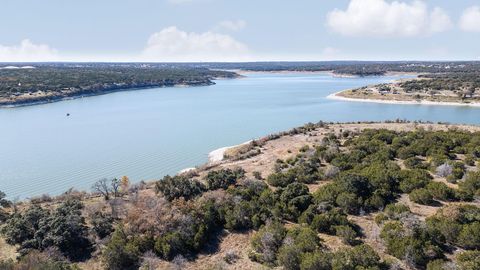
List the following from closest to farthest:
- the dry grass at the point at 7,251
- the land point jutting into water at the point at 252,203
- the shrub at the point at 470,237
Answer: the shrub at the point at 470,237, the land point jutting into water at the point at 252,203, the dry grass at the point at 7,251

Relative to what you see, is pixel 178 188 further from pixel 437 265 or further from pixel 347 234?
pixel 437 265

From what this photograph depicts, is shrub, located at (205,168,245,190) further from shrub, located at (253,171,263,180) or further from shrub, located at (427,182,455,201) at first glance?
shrub, located at (427,182,455,201)

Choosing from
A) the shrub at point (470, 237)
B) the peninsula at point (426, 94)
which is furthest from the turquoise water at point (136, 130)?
the shrub at point (470, 237)

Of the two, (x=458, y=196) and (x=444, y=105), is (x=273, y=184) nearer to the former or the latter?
(x=458, y=196)

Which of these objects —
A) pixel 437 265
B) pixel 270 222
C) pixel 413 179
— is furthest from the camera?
pixel 413 179

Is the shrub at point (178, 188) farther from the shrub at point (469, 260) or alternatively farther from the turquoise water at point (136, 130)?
the shrub at point (469, 260)

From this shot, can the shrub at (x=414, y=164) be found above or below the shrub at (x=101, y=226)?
above

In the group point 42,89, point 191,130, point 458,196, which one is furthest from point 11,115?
point 458,196

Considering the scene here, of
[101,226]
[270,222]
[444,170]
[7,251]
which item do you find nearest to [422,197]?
[444,170]
